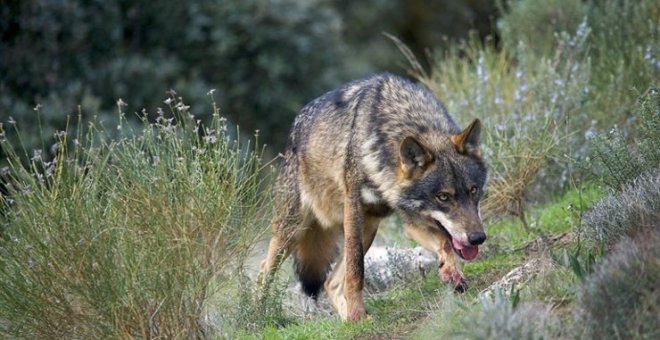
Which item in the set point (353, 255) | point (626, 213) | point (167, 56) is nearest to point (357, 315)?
point (353, 255)

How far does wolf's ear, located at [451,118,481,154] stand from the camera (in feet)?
24.6

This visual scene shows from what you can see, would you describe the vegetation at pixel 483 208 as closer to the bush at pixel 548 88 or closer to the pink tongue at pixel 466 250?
the bush at pixel 548 88

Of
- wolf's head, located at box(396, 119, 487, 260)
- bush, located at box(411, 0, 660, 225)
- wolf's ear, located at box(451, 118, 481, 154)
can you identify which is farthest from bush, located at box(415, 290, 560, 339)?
bush, located at box(411, 0, 660, 225)

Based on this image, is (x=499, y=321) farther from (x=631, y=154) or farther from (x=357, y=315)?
(x=631, y=154)

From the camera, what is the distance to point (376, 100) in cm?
804

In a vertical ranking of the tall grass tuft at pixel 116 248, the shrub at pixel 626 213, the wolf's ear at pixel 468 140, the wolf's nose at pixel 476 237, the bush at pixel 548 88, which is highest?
the tall grass tuft at pixel 116 248

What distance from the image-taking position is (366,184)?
25.4 ft

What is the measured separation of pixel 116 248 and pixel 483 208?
4.15 meters

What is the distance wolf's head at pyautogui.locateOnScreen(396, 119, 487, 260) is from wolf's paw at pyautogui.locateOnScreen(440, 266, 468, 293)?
354 mm

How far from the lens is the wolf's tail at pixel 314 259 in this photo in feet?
28.2

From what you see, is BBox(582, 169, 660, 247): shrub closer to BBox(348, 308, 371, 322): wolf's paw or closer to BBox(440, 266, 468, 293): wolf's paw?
BBox(440, 266, 468, 293): wolf's paw

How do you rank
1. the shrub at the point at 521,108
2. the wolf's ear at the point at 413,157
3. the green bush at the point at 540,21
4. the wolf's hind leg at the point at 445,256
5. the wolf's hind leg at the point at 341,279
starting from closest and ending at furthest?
1. the wolf's ear at the point at 413,157
2. the wolf's hind leg at the point at 445,256
3. the wolf's hind leg at the point at 341,279
4. the shrub at the point at 521,108
5. the green bush at the point at 540,21

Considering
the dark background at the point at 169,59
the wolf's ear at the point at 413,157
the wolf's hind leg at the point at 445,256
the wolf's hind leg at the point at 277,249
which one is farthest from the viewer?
the dark background at the point at 169,59

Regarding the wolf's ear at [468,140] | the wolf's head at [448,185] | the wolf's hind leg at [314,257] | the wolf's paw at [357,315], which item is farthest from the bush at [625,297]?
the wolf's hind leg at [314,257]
